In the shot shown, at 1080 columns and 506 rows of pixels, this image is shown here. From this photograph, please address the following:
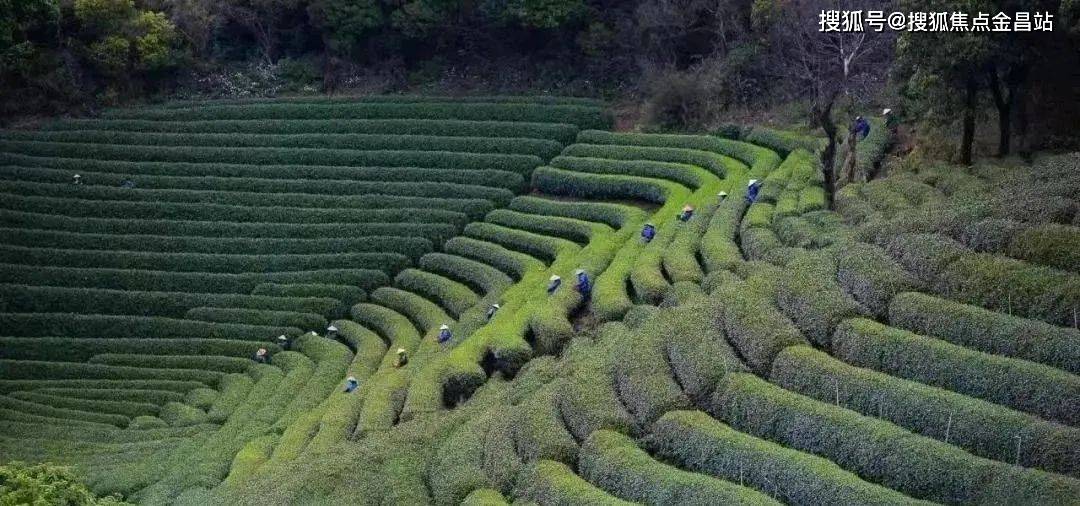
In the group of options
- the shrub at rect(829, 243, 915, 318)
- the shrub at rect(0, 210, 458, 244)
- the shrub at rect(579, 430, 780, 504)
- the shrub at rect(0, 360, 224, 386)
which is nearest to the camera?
the shrub at rect(579, 430, 780, 504)

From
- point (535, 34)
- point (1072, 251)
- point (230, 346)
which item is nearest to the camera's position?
point (1072, 251)

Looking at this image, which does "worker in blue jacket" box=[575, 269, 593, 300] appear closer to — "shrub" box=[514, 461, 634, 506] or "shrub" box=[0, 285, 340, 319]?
"shrub" box=[514, 461, 634, 506]

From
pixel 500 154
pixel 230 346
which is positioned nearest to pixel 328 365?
pixel 230 346

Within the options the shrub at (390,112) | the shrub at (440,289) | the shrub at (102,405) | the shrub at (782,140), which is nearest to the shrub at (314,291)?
the shrub at (440,289)

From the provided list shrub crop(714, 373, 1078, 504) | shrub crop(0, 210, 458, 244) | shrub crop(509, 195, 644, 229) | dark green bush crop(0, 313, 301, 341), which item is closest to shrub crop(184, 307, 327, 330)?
dark green bush crop(0, 313, 301, 341)

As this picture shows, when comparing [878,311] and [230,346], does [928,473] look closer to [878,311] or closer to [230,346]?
[878,311]

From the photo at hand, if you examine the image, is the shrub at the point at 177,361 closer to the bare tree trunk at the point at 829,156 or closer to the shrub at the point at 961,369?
the bare tree trunk at the point at 829,156
